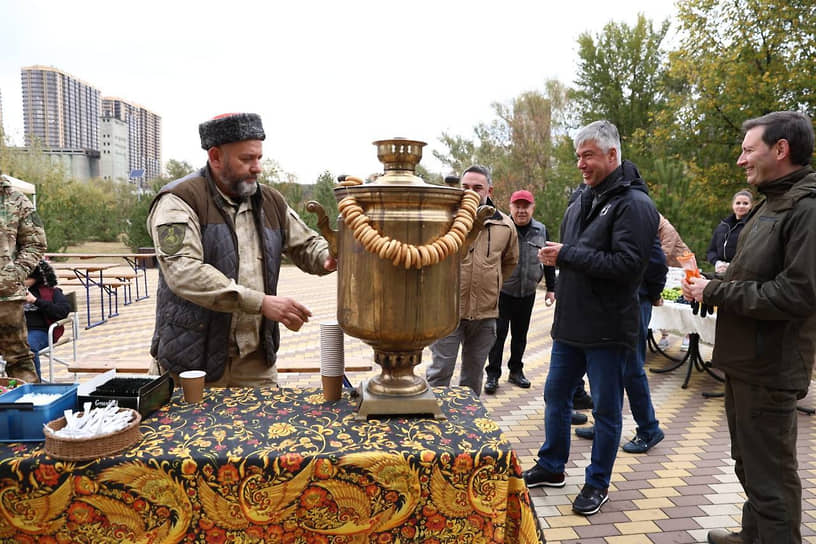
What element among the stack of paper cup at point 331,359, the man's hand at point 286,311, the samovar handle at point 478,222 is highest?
the samovar handle at point 478,222

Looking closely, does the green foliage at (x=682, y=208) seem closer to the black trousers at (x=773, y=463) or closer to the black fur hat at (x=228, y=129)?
the black trousers at (x=773, y=463)

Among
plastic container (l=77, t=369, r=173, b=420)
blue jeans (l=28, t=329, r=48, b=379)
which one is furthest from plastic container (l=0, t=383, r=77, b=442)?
blue jeans (l=28, t=329, r=48, b=379)

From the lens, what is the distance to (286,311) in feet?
6.17

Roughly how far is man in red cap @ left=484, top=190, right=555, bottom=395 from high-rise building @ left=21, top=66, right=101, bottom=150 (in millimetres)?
51183

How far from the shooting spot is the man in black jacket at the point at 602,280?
8.87 feet

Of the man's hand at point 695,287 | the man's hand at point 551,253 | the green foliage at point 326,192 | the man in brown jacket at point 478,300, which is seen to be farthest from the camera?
the green foliage at point 326,192

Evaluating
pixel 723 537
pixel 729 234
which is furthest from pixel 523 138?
pixel 723 537

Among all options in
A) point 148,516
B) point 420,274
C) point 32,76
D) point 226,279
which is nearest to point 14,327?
point 226,279

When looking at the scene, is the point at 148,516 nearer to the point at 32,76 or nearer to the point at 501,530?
the point at 501,530

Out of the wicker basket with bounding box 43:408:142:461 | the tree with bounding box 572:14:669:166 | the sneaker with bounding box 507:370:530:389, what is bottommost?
the sneaker with bounding box 507:370:530:389

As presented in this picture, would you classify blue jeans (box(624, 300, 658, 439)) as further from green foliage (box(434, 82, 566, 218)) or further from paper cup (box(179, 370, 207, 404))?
green foliage (box(434, 82, 566, 218))

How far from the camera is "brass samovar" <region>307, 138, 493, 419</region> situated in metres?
1.60

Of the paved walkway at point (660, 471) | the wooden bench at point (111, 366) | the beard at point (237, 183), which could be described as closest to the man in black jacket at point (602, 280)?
the paved walkway at point (660, 471)

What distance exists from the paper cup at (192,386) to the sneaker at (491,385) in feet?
12.3
